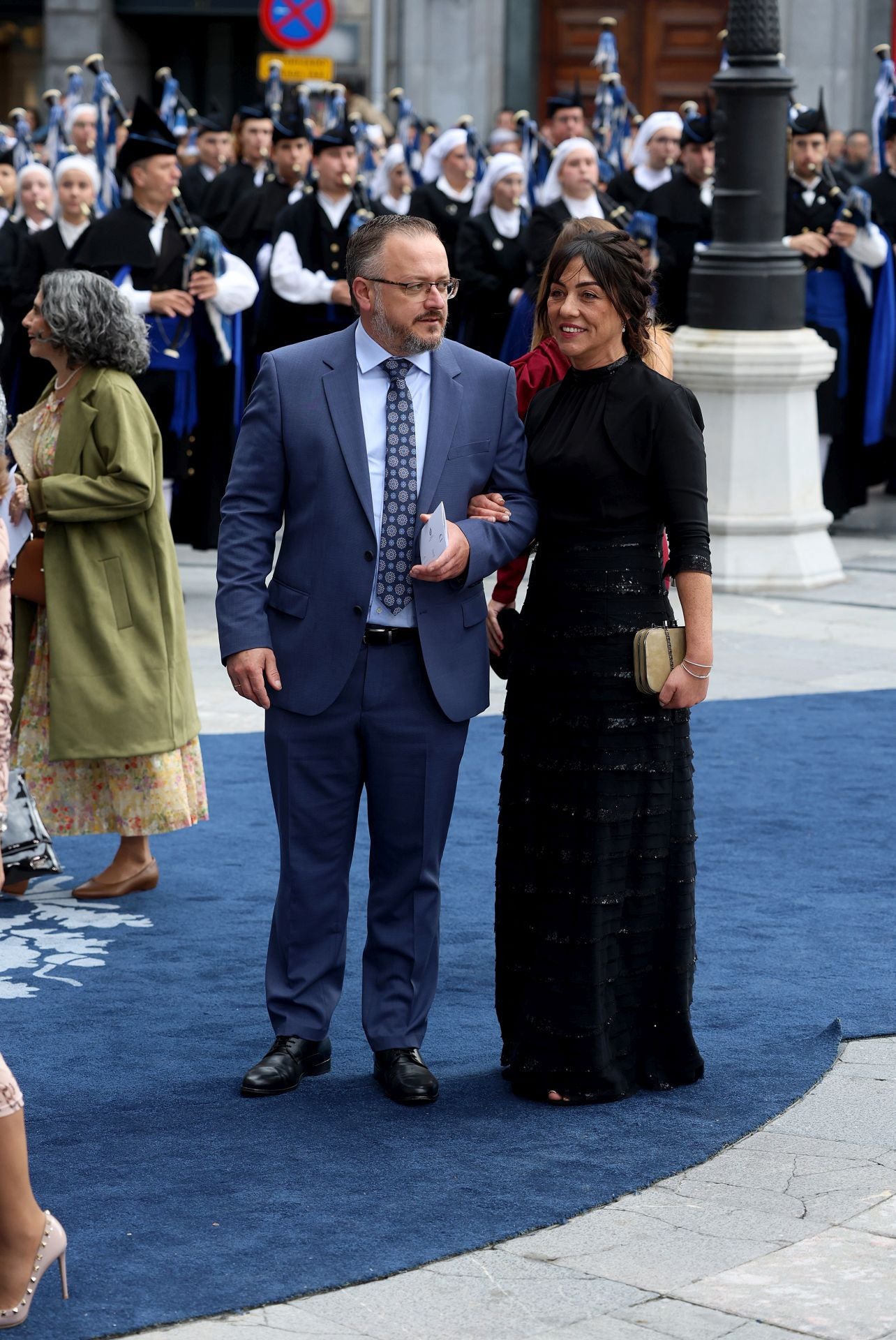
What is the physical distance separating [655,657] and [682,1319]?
Answer: 1.43 m

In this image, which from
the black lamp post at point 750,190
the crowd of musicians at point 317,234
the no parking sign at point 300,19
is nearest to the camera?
the crowd of musicians at point 317,234

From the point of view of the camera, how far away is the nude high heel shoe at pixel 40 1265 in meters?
3.73

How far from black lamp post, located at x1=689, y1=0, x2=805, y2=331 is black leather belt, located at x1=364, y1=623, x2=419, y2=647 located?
6.68 meters

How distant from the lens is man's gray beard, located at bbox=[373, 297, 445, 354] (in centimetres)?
476

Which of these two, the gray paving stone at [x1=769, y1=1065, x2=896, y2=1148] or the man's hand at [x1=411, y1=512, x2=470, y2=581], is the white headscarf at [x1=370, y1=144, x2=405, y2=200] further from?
the gray paving stone at [x1=769, y1=1065, x2=896, y2=1148]

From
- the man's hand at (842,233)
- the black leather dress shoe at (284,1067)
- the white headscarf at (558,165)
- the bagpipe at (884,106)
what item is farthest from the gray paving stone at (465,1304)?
the bagpipe at (884,106)

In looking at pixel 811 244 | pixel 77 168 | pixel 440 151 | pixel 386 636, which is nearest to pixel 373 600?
pixel 386 636

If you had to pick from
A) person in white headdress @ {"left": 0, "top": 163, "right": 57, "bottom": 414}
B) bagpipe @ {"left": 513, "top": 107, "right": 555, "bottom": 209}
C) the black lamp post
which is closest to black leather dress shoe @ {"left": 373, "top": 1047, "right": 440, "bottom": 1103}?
→ the black lamp post

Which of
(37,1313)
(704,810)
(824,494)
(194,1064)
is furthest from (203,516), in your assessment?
(37,1313)

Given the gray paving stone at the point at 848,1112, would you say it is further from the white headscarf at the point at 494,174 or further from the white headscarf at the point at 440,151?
the white headscarf at the point at 440,151

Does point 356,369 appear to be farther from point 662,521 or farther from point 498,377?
point 662,521

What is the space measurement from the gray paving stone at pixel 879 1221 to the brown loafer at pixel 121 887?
8.97 feet

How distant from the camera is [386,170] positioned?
16.6 meters

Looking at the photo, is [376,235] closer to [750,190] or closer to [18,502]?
[18,502]
